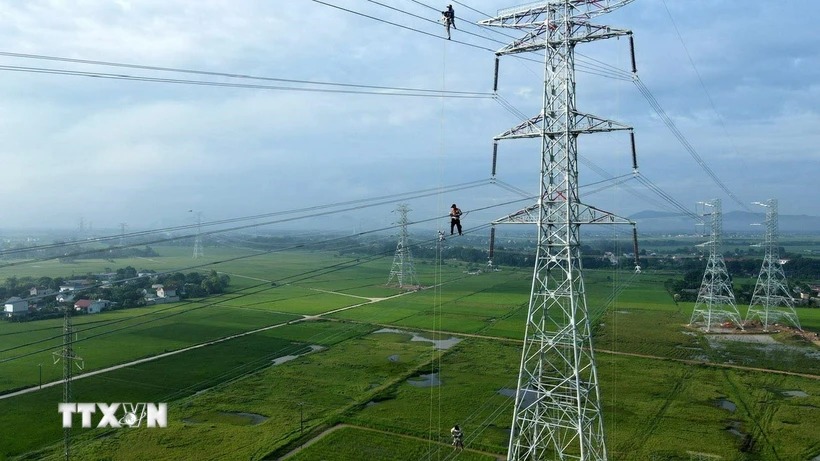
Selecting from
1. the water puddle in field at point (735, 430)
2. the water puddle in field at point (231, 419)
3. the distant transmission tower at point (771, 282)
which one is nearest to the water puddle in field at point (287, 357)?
the water puddle in field at point (231, 419)

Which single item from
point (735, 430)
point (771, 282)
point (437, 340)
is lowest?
point (437, 340)

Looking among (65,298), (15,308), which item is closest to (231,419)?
(15,308)

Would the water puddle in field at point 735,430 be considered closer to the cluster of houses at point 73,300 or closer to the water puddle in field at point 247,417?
the water puddle in field at point 247,417

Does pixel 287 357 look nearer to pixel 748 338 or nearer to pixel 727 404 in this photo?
pixel 727 404

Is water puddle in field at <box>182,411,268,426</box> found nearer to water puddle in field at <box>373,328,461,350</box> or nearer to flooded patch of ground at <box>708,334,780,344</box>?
water puddle in field at <box>373,328,461,350</box>

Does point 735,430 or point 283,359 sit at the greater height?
point 735,430

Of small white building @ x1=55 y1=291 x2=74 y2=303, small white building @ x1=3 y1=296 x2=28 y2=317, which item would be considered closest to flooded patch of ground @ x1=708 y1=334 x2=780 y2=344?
small white building @ x1=3 y1=296 x2=28 y2=317

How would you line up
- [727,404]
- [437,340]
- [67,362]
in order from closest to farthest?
[67,362]
[727,404]
[437,340]
